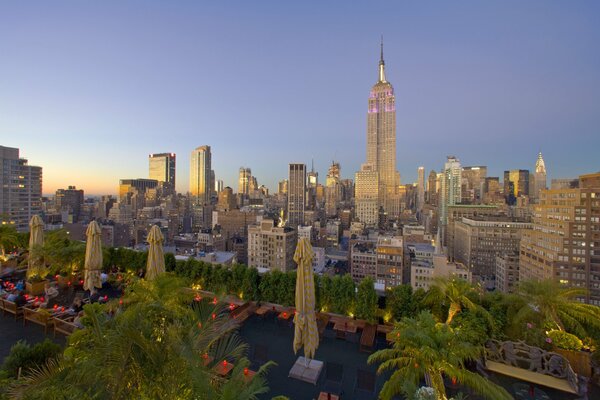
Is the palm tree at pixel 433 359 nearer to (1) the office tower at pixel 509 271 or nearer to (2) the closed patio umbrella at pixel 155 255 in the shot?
(2) the closed patio umbrella at pixel 155 255

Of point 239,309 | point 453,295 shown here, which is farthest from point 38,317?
point 453,295

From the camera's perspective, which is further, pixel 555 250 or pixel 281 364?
pixel 555 250

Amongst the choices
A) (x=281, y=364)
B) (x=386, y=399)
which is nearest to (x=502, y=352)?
(x=386, y=399)

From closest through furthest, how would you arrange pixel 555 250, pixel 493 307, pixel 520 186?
pixel 493 307
pixel 555 250
pixel 520 186

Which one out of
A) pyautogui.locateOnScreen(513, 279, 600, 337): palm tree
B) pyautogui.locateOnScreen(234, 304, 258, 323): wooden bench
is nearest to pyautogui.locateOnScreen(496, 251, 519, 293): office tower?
pyautogui.locateOnScreen(513, 279, 600, 337): palm tree

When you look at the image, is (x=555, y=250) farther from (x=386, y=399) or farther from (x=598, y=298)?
(x=386, y=399)

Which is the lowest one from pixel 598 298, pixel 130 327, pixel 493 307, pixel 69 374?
pixel 598 298

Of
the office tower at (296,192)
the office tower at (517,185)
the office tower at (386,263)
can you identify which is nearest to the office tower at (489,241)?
the office tower at (386,263)

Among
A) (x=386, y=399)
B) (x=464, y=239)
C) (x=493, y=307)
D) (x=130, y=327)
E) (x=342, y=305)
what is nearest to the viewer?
(x=130, y=327)

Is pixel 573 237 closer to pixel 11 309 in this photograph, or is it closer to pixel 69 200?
pixel 11 309
